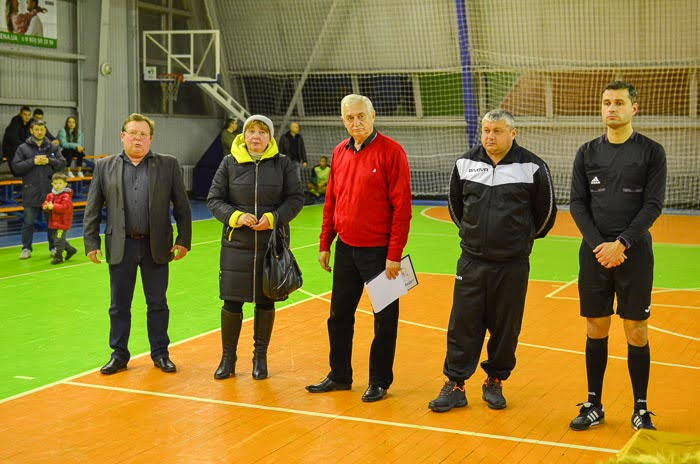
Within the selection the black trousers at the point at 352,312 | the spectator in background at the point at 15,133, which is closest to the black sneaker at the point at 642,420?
the black trousers at the point at 352,312

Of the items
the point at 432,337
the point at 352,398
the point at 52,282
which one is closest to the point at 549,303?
the point at 432,337

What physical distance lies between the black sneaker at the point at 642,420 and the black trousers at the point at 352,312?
1.67m

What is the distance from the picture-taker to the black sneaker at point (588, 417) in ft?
18.7

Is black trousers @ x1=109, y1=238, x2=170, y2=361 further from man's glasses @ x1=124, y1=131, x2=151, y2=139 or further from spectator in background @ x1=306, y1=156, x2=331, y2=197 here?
spectator in background @ x1=306, y1=156, x2=331, y2=197

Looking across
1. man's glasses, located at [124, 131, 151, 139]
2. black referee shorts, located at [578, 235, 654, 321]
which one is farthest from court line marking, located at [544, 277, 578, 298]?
man's glasses, located at [124, 131, 151, 139]

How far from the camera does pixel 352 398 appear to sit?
639cm

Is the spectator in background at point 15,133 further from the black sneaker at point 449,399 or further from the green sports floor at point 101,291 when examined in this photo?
the black sneaker at point 449,399

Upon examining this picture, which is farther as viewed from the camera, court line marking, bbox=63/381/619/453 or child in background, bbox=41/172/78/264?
child in background, bbox=41/172/78/264

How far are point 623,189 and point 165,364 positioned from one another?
144 inches

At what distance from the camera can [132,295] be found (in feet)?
23.3

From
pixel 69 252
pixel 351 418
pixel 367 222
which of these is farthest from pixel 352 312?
pixel 69 252

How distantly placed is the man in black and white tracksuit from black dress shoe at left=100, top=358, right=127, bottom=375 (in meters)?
2.50

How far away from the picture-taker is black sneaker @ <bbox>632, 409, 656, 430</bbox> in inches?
220

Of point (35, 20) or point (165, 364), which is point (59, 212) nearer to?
point (165, 364)
